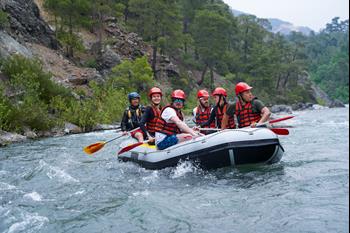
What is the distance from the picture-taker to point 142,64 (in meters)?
24.0

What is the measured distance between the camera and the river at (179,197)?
13.7 feet

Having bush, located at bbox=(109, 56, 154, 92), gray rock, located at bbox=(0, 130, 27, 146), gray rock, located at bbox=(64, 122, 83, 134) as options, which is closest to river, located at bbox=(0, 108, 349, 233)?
gray rock, located at bbox=(0, 130, 27, 146)

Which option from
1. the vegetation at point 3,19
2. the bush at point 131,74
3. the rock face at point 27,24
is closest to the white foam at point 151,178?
the vegetation at point 3,19

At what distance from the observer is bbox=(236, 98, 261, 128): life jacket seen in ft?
24.2

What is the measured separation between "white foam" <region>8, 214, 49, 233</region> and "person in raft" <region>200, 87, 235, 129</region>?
433 centimetres

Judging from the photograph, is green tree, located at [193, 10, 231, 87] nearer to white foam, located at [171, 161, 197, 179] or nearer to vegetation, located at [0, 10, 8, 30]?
vegetation, located at [0, 10, 8, 30]

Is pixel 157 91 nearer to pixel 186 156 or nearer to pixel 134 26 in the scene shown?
pixel 186 156

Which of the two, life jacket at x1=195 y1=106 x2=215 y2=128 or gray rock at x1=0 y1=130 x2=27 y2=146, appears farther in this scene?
gray rock at x1=0 y1=130 x2=27 y2=146

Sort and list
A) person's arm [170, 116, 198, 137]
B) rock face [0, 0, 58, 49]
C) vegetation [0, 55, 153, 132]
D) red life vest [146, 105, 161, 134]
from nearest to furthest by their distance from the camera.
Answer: person's arm [170, 116, 198, 137] → red life vest [146, 105, 161, 134] → vegetation [0, 55, 153, 132] → rock face [0, 0, 58, 49]

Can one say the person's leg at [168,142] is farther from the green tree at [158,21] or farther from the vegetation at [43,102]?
the green tree at [158,21]

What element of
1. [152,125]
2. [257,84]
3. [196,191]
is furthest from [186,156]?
[257,84]

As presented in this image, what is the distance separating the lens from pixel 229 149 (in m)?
6.48

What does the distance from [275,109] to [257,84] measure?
32.1ft

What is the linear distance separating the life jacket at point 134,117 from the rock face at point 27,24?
15550 mm
